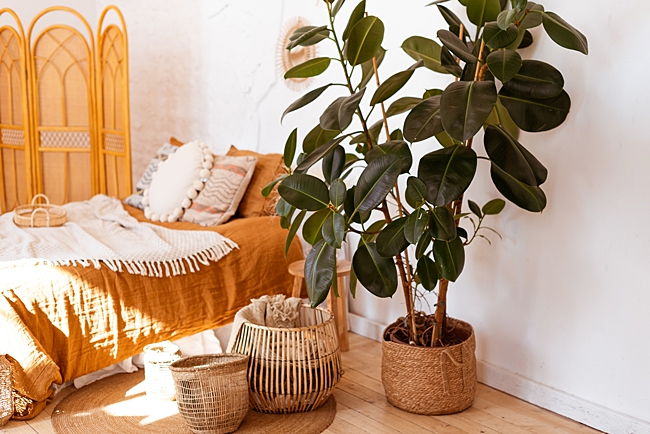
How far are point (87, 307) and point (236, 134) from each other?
1.82m

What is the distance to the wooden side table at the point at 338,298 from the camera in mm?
2977

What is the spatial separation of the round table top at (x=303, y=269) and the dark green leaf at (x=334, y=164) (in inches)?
26.4

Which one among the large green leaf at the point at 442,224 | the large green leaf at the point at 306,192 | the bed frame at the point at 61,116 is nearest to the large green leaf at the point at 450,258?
the large green leaf at the point at 442,224

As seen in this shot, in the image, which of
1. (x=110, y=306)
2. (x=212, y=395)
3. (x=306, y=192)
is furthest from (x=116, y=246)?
(x=306, y=192)

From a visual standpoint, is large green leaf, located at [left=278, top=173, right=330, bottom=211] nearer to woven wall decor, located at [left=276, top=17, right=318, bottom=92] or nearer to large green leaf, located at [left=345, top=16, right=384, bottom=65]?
large green leaf, located at [left=345, top=16, right=384, bottom=65]

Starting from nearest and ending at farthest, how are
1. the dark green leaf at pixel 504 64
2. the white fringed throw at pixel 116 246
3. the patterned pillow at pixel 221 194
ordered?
the dark green leaf at pixel 504 64 → the white fringed throw at pixel 116 246 → the patterned pillow at pixel 221 194

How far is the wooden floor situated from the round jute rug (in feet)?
0.16

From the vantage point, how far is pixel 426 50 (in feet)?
7.92

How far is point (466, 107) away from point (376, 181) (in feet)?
1.28

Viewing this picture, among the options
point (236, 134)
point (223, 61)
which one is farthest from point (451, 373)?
point (223, 61)

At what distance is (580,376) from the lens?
2443 mm

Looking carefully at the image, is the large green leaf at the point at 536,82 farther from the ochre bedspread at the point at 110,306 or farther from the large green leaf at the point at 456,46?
the ochre bedspread at the point at 110,306

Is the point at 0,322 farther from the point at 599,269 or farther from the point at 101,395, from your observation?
the point at 599,269

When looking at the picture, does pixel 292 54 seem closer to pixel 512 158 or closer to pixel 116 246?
pixel 116 246
